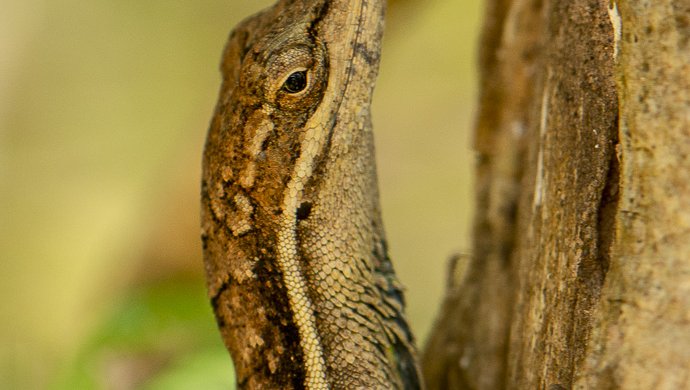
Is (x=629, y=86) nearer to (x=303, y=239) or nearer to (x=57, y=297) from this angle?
(x=303, y=239)

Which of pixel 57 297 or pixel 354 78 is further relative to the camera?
pixel 57 297

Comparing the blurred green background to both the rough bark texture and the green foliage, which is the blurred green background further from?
the rough bark texture

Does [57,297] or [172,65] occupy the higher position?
[172,65]

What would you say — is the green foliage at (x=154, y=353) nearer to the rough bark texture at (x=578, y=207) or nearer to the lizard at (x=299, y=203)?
the lizard at (x=299, y=203)

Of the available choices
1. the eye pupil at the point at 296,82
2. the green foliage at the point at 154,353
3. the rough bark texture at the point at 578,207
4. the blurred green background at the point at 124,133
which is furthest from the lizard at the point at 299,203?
the blurred green background at the point at 124,133

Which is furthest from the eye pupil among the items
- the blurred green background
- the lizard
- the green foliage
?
the blurred green background

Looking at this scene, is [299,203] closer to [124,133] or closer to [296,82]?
[296,82]

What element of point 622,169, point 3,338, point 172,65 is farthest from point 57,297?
point 622,169

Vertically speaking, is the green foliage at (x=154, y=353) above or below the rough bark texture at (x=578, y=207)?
below
